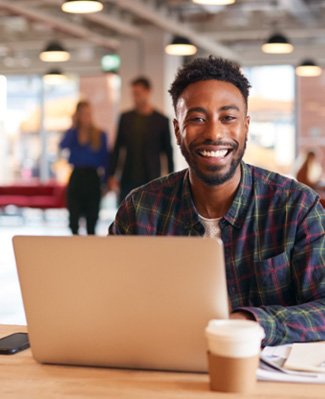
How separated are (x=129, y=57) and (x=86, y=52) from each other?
9.94 feet

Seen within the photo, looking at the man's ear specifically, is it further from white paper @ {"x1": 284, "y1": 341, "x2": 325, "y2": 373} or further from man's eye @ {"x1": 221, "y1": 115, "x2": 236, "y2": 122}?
white paper @ {"x1": 284, "y1": 341, "x2": 325, "y2": 373}

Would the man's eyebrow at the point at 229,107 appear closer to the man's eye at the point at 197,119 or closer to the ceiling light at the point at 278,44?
the man's eye at the point at 197,119

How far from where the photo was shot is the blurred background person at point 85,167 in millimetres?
8531

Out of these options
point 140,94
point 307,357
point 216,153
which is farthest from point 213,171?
point 140,94

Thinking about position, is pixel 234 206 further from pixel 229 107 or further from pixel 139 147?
pixel 139 147

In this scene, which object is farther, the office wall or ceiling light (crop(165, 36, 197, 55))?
the office wall

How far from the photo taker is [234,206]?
2.28m

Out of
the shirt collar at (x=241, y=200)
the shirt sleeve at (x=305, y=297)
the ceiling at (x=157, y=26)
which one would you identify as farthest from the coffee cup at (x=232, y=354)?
the ceiling at (x=157, y=26)

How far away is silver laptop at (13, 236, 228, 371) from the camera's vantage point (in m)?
1.60

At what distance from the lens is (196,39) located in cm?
1484

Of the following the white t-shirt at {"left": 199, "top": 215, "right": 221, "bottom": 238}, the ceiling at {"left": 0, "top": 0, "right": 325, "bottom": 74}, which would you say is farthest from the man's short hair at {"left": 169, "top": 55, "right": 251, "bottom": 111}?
the ceiling at {"left": 0, "top": 0, "right": 325, "bottom": 74}

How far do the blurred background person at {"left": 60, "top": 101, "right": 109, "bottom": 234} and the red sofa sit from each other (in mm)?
6605

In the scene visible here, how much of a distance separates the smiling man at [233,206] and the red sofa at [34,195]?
1292 centimetres

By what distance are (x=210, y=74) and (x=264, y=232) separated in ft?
1.41
